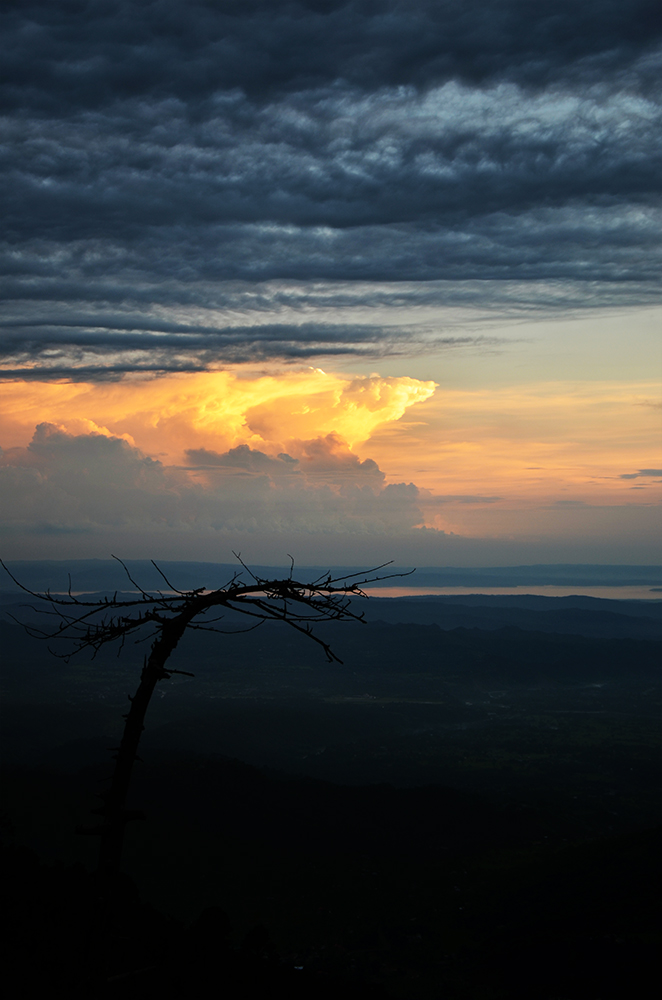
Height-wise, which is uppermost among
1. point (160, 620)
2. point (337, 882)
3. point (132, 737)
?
point (160, 620)

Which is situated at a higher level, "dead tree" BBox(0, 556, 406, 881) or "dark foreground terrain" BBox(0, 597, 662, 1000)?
"dead tree" BBox(0, 556, 406, 881)

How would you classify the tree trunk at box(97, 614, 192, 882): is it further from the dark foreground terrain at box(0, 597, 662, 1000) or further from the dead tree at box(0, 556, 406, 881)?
the dark foreground terrain at box(0, 597, 662, 1000)

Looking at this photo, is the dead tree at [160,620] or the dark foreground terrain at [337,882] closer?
the dead tree at [160,620]

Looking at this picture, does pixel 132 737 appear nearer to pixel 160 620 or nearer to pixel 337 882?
pixel 160 620

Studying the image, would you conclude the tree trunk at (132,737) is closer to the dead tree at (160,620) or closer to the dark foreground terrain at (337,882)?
the dead tree at (160,620)

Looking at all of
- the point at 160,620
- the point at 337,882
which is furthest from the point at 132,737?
the point at 337,882

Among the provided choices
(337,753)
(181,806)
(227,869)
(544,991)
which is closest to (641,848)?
(544,991)

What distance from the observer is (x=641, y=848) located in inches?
2810

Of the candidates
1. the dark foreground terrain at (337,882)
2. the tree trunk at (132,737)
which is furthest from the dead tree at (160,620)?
the dark foreground terrain at (337,882)

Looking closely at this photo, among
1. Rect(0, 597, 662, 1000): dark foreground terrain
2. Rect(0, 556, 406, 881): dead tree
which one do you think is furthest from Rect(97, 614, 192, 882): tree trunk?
Rect(0, 597, 662, 1000): dark foreground terrain

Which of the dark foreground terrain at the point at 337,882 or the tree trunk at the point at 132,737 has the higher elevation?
the tree trunk at the point at 132,737

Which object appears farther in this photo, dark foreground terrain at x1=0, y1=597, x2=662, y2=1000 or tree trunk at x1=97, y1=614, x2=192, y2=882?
dark foreground terrain at x1=0, y1=597, x2=662, y2=1000

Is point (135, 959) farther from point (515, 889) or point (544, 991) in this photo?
point (515, 889)

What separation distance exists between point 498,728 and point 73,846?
142219mm
